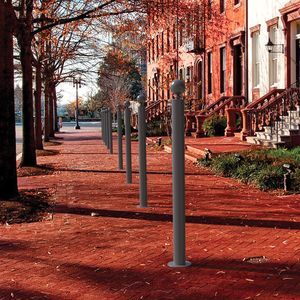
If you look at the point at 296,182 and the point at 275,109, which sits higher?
the point at 275,109

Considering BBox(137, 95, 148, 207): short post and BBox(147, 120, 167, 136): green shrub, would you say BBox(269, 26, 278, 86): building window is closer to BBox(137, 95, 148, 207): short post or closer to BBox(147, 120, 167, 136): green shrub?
BBox(147, 120, 167, 136): green shrub

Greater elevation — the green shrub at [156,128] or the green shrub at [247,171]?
the green shrub at [156,128]

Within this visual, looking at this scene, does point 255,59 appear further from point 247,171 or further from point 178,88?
point 178,88

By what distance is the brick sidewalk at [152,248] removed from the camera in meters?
4.85

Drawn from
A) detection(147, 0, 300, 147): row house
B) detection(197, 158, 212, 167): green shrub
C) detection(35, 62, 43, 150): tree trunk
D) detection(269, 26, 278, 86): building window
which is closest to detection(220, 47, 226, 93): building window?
detection(147, 0, 300, 147): row house

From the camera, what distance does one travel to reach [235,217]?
787 cm

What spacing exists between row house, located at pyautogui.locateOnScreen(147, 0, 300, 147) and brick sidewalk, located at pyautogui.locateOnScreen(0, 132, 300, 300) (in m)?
6.47

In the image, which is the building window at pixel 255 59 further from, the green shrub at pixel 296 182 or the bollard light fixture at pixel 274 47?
the green shrub at pixel 296 182

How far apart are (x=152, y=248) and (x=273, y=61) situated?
17945 millimetres

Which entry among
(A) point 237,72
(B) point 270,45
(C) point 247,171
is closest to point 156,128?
(A) point 237,72

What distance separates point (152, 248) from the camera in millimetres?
6262

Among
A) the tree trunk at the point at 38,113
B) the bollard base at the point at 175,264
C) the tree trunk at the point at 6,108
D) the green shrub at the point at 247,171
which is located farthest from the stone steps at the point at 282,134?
the bollard base at the point at 175,264

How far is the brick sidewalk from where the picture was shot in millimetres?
4852

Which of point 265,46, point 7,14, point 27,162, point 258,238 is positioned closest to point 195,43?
point 265,46
